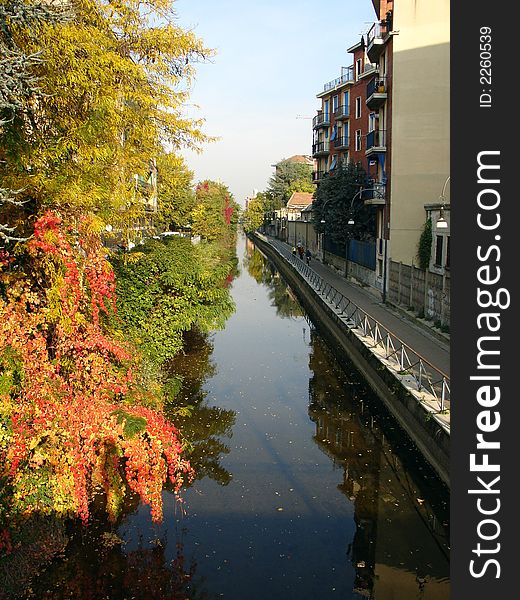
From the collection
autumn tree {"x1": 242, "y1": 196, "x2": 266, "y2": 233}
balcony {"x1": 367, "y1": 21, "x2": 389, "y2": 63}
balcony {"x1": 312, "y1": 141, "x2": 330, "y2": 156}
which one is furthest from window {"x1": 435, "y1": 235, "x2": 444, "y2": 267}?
autumn tree {"x1": 242, "y1": 196, "x2": 266, "y2": 233}

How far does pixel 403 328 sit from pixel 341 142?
115 ft

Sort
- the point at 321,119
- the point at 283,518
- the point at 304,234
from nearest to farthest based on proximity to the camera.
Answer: the point at 283,518, the point at 321,119, the point at 304,234

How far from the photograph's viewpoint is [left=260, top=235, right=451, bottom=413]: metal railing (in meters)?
15.5

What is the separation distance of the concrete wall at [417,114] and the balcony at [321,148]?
30265mm

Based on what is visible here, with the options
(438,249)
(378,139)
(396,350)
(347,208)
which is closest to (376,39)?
(378,139)

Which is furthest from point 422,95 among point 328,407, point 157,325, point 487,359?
point 487,359

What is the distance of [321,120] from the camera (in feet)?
214

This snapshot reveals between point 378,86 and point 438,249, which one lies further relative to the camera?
point 378,86

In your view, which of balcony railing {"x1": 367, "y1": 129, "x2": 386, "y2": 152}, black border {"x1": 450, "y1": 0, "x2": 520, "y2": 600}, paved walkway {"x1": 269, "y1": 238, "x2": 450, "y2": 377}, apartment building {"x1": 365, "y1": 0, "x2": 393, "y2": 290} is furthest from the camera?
balcony railing {"x1": 367, "y1": 129, "x2": 386, "y2": 152}

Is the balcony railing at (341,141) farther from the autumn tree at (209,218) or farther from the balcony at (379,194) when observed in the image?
the balcony at (379,194)


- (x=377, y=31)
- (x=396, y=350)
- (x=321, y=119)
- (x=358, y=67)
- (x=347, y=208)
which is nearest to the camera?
(x=396, y=350)

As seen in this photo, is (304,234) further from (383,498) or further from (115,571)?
(115,571)

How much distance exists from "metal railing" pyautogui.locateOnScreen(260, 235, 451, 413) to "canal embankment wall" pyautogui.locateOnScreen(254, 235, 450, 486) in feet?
1.08

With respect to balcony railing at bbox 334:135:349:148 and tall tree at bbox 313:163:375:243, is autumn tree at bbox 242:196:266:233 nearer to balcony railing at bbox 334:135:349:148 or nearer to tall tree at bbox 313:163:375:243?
balcony railing at bbox 334:135:349:148
